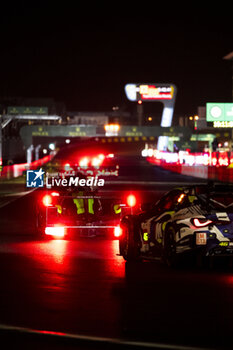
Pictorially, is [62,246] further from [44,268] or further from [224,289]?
[224,289]

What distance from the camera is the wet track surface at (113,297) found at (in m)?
8.10

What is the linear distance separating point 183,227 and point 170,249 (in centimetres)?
48

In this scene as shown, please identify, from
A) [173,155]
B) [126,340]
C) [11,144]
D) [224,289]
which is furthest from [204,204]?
[11,144]

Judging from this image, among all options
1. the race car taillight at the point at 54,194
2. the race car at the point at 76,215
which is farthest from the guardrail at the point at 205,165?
the race car at the point at 76,215

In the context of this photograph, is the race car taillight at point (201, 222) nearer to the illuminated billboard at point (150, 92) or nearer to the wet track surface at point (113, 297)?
the wet track surface at point (113, 297)

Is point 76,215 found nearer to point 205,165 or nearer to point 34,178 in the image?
point 34,178

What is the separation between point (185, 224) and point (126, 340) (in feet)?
18.0

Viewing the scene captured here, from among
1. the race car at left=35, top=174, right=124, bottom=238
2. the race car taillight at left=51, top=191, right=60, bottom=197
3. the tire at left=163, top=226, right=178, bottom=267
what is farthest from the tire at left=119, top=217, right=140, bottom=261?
the race car taillight at left=51, top=191, right=60, bottom=197

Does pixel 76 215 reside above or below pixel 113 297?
above

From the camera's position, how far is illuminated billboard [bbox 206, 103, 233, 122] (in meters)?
78.6

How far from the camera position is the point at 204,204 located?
1323 cm

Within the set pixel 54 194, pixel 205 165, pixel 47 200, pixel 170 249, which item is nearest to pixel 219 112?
pixel 205 165

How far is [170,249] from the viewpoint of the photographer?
1313 centimetres

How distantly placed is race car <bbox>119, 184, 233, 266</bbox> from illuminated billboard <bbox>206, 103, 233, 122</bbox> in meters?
64.8
